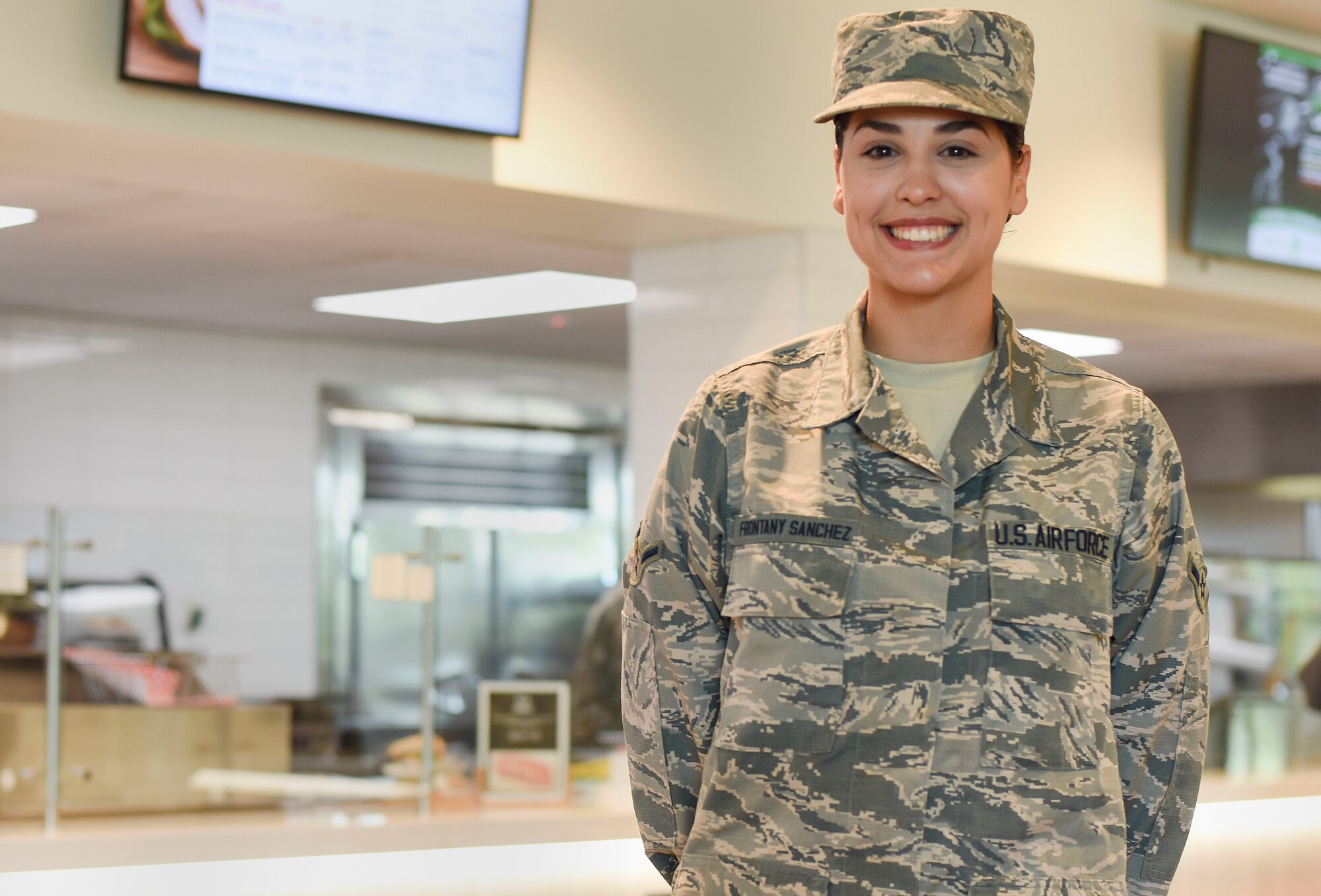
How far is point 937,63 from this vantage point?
1.37m

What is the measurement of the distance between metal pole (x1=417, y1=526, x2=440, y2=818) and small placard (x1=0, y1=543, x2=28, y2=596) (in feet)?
3.67

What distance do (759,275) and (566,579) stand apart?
2.45 m

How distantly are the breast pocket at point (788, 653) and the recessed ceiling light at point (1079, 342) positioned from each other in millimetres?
5362

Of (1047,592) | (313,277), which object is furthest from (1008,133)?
(313,277)

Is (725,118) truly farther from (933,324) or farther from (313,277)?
(933,324)

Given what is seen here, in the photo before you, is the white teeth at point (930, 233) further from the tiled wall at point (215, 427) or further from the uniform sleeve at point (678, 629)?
the tiled wall at point (215, 427)

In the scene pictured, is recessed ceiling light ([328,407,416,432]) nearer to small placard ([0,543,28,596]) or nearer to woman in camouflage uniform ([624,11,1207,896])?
small placard ([0,543,28,596])

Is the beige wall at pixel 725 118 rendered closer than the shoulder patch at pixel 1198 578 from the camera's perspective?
No

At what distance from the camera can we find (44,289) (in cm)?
624

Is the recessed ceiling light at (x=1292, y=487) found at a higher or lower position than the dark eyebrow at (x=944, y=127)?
lower

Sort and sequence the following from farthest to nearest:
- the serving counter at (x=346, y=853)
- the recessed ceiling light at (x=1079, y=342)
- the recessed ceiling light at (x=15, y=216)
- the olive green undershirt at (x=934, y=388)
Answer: the recessed ceiling light at (x=1079, y=342)
the recessed ceiling light at (x=15, y=216)
the serving counter at (x=346, y=853)
the olive green undershirt at (x=934, y=388)

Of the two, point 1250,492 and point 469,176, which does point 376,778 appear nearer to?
point 469,176

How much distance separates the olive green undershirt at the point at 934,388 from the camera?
1412 mm

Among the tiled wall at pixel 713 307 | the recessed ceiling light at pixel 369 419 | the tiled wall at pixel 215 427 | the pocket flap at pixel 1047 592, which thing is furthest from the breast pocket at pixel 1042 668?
the recessed ceiling light at pixel 369 419
